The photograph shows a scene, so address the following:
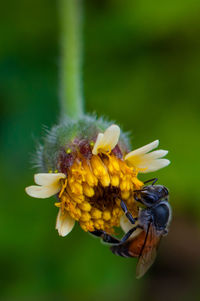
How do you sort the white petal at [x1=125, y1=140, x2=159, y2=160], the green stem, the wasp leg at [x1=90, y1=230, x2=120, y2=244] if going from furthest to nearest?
the green stem, the wasp leg at [x1=90, y1=230, x2=120, y2=244], the white petal at [x1=125, y1=140, x2=159, y2=160]

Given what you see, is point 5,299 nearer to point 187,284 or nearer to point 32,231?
point 32,231

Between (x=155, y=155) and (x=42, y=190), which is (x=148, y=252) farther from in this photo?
(x=42, y=190)

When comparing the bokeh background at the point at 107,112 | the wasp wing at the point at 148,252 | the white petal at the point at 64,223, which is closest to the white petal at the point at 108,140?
the white petal at the point at 64,223

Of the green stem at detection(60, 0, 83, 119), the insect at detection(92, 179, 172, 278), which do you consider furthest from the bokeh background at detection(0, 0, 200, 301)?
the insect at detection(92, 179, 172, 278)

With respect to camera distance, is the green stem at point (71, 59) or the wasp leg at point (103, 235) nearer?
the wasp leg at point (103, 235)

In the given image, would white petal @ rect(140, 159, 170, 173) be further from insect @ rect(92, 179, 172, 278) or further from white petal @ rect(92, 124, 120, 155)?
white petal @ rect(92, 124, 120, 155)

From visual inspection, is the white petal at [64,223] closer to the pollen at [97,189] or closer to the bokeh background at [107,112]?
the pollen at [97,189]

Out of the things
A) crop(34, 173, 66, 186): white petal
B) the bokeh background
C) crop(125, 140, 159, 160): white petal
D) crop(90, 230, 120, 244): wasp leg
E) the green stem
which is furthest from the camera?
the bokeh background

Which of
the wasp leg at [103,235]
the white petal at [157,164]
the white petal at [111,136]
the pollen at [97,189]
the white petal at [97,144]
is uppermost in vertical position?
the white petal at [111,136]
